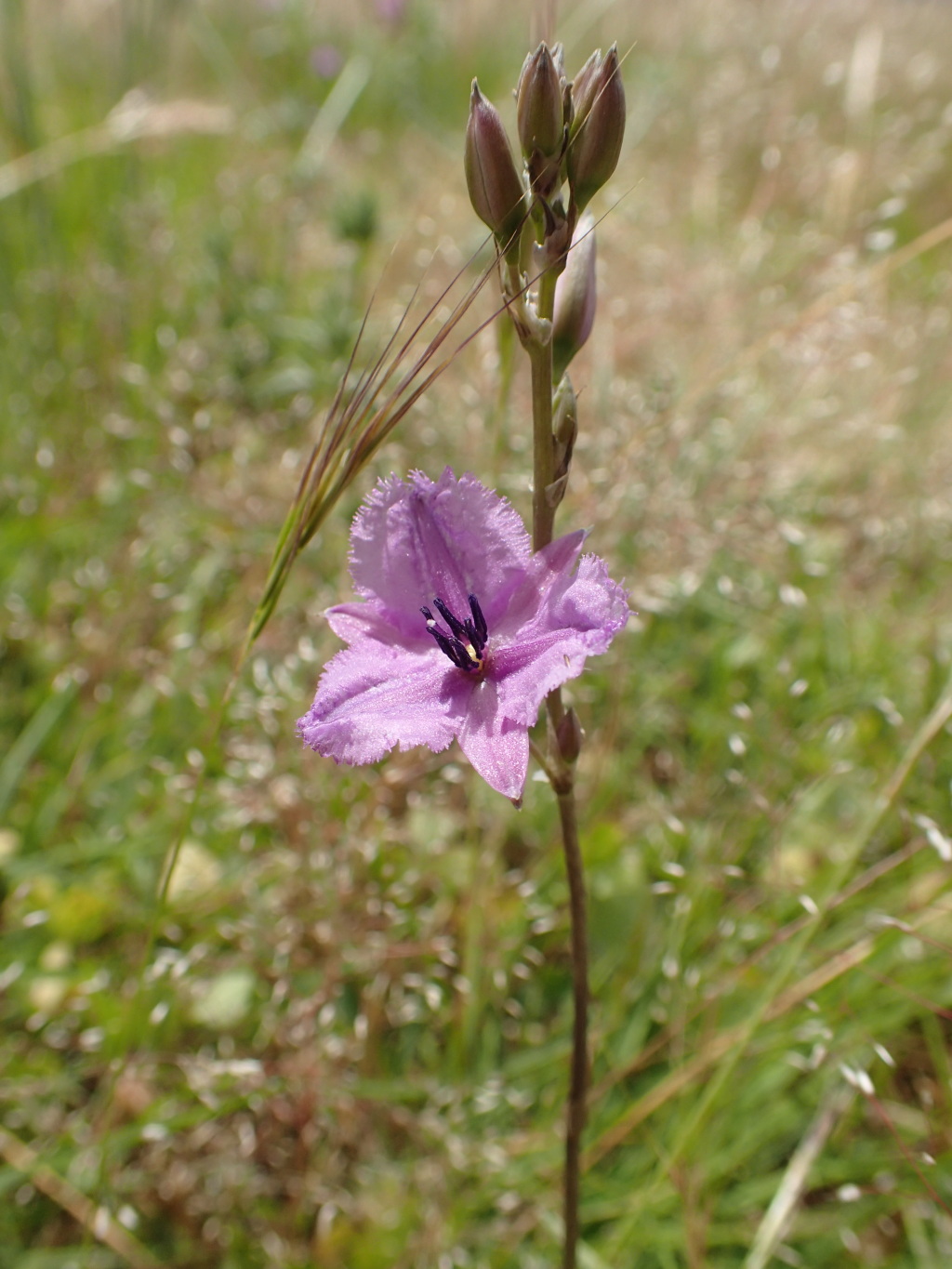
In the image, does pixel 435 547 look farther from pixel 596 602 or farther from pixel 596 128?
pixel 596 128

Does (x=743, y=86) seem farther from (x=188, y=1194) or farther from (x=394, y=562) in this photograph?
(x=188, y=1194)

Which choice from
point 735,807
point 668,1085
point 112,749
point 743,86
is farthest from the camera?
point 743,86

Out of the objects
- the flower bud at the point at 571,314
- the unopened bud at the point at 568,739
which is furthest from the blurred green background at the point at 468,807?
the flower bud at the point at 571,314

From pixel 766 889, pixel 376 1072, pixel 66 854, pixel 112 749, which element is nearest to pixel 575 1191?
pixel 376 1072

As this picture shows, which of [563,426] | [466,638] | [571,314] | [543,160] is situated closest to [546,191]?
[543,160]

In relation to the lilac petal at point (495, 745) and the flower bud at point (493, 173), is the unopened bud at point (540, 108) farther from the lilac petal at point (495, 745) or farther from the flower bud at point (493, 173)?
the lilac petal at point (495, 745)

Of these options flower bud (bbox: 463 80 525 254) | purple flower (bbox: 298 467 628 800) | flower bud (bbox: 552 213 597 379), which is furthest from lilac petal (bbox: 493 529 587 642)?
flower bud (bbox: 463 80 525 254)

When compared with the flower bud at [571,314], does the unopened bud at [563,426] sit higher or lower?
lower
